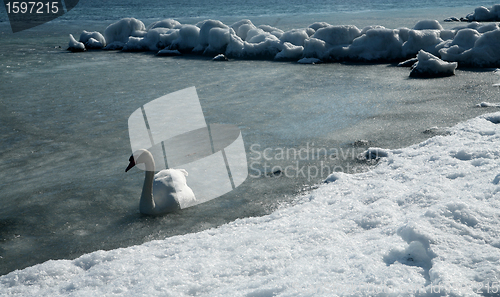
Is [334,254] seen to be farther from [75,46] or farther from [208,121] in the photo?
[75,46]

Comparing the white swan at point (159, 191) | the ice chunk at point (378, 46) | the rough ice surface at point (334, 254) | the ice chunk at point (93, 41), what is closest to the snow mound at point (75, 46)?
the ice chunk at point (93, 41)

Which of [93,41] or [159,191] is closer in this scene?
[159,191]

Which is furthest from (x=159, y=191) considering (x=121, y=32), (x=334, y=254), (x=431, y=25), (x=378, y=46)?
(x=121, y=32)

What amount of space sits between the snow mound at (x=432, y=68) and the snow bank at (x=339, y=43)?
107 centimetres

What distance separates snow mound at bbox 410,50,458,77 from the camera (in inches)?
342

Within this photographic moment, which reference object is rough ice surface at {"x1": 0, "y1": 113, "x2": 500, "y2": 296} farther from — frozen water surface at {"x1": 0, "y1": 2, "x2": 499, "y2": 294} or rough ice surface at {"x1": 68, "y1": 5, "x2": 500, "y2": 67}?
rough ice surface at {"x1": 68, "y1": 5, "x2": 500, "y2": 67}

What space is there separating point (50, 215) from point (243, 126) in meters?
3.05

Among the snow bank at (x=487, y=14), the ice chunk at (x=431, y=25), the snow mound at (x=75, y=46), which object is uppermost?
the ice chunk at (x=431, y=25)

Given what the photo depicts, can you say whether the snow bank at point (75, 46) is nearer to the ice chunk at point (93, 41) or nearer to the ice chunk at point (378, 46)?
the ice chunk at point (93, 41)

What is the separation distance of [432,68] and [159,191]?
7.20 metres

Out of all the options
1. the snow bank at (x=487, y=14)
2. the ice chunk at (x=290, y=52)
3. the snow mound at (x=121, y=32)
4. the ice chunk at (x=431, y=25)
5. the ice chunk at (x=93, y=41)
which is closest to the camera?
the ice chunk at (x=290, y=52)

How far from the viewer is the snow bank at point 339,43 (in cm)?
957

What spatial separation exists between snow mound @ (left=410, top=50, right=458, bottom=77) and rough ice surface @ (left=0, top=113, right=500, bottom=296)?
531 centimetres

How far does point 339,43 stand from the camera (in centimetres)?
1132
